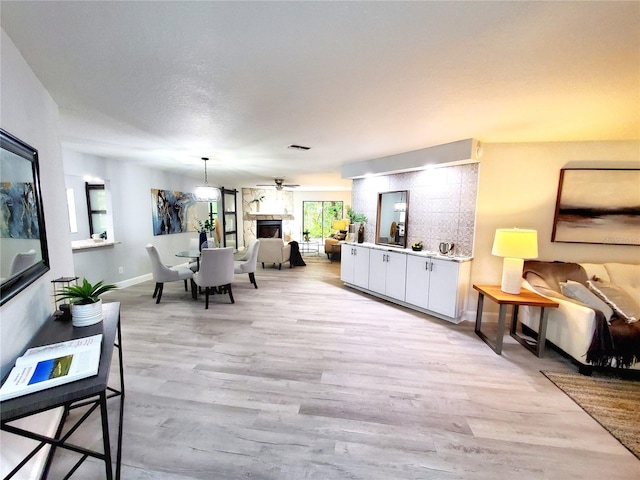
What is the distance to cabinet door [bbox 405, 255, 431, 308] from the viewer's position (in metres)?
3.71

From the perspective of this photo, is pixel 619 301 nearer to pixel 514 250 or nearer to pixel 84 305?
pixel 514 250

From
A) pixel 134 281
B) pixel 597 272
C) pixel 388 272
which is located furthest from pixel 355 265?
pixel 134 281

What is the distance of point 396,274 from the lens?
4117mm

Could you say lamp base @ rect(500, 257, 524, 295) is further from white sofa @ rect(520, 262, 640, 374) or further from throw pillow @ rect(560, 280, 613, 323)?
throw pillow @ rect(560, 280, 613, 323)

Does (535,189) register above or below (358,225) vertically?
above

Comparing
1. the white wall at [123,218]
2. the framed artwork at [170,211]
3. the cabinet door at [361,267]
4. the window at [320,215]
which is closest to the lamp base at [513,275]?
the cabinet door at [361,267]

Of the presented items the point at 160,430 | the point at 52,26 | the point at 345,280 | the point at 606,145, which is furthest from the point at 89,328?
the point at 606,145

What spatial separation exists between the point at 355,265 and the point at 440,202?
184cm

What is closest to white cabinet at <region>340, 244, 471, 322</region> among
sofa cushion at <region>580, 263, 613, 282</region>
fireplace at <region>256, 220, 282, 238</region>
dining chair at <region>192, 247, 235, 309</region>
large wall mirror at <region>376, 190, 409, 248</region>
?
large wall mirror at <region>376, 190, 409, 248</region>

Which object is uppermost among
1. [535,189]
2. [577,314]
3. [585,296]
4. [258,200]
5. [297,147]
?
[297,147]

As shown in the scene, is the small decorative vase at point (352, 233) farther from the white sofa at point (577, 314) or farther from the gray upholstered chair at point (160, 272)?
the gray upholstered chair at point (160, 272)

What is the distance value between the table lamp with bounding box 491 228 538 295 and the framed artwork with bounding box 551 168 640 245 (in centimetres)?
80

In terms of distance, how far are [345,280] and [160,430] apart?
375 cm

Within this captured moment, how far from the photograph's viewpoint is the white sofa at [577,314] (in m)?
2.34
